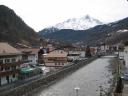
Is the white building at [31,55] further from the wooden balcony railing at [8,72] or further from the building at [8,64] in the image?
the wooden balcony railing at [8,72]

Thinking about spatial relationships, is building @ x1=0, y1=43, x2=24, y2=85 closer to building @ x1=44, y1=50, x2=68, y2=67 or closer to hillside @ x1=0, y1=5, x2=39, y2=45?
building @ x1=44, y1=50, x2=68, y2=67

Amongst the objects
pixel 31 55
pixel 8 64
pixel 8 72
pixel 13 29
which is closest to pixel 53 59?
pixel 31 55

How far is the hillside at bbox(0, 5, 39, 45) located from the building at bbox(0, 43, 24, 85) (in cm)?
7328

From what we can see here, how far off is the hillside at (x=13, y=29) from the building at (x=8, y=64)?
73.3 meters

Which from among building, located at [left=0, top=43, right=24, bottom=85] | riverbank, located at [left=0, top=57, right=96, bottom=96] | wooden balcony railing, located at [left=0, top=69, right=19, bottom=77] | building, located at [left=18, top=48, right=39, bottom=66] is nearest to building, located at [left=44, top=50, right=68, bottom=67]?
building, located at [left=18, top=48, right=39, bottom=66]

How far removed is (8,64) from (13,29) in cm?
9419

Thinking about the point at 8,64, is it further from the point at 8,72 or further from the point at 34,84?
the point at 34,84

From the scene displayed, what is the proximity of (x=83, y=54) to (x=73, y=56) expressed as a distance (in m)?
26.3

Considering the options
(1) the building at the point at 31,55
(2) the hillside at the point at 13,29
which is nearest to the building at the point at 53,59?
(1) the building at the point at 31,55

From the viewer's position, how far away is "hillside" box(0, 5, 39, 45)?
418ft

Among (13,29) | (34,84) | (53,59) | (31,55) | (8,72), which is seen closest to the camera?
(34,84)

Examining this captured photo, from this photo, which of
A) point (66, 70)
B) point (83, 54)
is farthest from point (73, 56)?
point (66, 70)

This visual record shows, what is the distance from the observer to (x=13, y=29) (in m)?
137

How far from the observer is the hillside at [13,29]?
128 m
